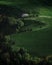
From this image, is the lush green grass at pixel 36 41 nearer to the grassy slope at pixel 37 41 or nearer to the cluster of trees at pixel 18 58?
the grassy slope at pixel 37 41

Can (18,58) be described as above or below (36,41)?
above

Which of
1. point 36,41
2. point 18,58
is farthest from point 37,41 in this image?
point 18,58

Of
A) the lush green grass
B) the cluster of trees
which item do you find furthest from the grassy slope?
the cluster of trees

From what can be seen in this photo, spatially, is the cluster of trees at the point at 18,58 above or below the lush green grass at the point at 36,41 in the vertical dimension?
above

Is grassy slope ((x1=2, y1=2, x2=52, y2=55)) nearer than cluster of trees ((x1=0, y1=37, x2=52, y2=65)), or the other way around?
cluster of trees ((x1=0, y1=37, x2=52, y2=65))

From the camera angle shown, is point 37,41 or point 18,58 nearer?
point 18,58

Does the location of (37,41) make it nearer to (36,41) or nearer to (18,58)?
(36,41)

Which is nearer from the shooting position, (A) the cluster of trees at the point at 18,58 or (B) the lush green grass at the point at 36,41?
(A) the cluster of trees at the point at 18,58

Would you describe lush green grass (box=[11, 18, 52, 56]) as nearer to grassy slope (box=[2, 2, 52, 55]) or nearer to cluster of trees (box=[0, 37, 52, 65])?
grassy slope (box=[2, 2, 52, 55])

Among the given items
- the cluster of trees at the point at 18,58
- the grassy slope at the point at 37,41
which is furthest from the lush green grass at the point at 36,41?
the cluster of trees at the point at 18,58
